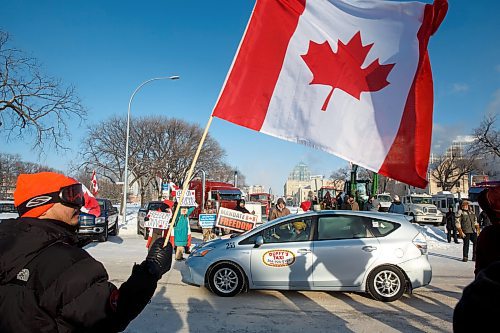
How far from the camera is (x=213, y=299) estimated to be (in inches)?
273

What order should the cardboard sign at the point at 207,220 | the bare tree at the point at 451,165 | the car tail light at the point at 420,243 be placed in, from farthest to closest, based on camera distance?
the bare tree at the point at 451,165 → the cardboard sign at the point at 207,220 → the car tail light at the point at 420,243

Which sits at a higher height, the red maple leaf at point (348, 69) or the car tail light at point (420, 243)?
the red maple leaf at point (348, 69)

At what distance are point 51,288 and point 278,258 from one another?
18.2 feet

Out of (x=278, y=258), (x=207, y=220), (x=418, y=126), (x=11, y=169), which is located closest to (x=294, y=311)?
(x=278, y=258)

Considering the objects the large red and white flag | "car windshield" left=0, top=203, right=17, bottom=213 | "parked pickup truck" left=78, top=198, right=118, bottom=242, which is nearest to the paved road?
the large red and white flag

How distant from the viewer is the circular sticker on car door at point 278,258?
6949mm

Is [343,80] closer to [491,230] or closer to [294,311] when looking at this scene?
[491,230]

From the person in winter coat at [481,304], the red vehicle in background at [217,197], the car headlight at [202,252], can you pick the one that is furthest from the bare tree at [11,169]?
the person in winter coat at [481,304]

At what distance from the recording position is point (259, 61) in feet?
16.1

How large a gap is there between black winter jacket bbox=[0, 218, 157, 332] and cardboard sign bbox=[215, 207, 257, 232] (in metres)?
11.1

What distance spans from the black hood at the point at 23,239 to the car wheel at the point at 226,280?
536cm

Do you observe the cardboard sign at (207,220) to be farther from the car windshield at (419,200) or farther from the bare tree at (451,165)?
the bare tree at (451,165)

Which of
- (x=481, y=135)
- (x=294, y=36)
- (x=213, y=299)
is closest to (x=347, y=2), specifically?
(x=294, y=36)

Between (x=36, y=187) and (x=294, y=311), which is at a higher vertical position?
(x=36, y=187)
